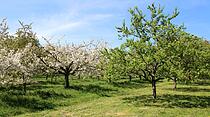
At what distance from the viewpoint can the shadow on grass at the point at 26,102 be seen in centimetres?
2890

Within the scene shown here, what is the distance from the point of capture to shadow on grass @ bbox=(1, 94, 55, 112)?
2890 centimetres

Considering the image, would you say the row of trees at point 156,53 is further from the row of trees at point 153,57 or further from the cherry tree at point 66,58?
the cherry tree at point 66,58

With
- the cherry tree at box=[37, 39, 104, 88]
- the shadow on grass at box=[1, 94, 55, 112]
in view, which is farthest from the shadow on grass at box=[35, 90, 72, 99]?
the cherry tree at box=[37, 39, 104, 88]

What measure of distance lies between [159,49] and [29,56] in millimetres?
19184

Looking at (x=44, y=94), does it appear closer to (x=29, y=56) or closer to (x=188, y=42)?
(x=29, y=56)

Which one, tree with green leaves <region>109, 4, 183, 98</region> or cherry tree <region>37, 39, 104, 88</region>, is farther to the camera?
cherry tree <region>37, 39, 104, 88</region>

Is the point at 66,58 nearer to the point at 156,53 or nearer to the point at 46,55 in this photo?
the point at 46,55

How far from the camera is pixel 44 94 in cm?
3472

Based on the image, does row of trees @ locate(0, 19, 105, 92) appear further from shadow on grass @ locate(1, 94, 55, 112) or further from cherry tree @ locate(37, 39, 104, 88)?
shadow on grass @ locate(1, 94, 55, 112)

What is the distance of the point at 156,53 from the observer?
3028 centimetres

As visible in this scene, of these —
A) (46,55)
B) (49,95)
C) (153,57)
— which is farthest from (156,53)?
(46,55)

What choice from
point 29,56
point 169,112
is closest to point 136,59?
point 169,112

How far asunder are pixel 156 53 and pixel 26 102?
13.2 metres

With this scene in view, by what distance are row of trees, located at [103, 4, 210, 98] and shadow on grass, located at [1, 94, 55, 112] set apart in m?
7.41
